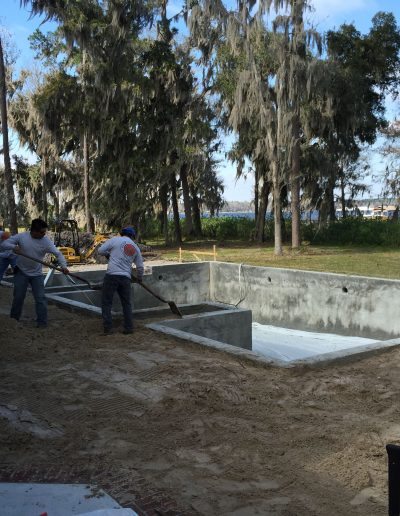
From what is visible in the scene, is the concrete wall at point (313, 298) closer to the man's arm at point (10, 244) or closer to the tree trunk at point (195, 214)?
the man's arm at point (10, 244)

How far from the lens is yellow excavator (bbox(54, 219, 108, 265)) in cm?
2041

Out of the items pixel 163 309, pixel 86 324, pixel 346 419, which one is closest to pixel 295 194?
pixel 163 309

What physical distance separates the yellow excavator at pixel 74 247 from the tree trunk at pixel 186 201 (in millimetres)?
10826

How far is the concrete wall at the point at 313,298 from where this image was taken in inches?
460

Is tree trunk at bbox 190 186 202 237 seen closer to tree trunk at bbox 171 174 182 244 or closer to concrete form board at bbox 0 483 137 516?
tree trunk at bbox 171 174 182 244

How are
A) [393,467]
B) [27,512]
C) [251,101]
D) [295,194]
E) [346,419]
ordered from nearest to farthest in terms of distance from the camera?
1. [393,467]
2. [27,512]
3. [346,419]
4. [251,101]
5. [295,194]

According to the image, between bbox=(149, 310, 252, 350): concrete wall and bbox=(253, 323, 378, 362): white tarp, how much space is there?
913mm

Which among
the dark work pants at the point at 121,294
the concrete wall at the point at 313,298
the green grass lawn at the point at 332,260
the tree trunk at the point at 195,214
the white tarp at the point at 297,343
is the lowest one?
the white tarp at the point at 297,343

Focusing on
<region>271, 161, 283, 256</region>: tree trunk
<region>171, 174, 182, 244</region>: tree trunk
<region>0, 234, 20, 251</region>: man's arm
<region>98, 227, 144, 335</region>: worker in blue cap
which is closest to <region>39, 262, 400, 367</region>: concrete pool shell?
<region>98, 227, 144, 335</region>: worker in blue cap

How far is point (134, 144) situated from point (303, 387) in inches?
875

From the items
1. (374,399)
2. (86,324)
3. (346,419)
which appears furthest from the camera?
(86,324)

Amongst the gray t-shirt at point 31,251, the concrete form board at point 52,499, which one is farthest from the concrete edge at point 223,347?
the concrete form board at point 52,499

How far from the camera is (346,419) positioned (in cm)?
482

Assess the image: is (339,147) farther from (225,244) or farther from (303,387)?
(303,387)
